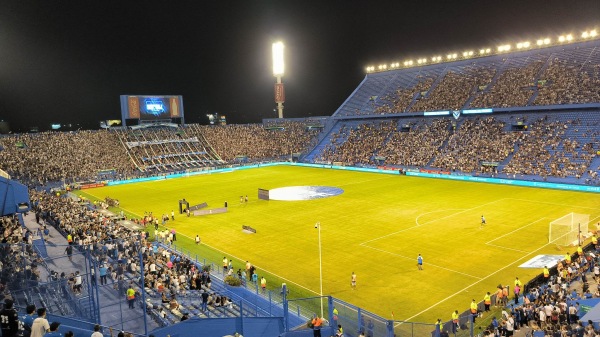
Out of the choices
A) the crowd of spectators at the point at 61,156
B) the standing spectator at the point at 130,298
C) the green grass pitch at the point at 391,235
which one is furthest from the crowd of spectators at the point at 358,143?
the standing spectator at the point at 130,298

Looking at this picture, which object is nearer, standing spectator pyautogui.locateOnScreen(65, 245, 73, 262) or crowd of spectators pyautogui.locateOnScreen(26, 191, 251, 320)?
standing spectator pyautogui.locateOnScreen(65, 245, 73, 262)

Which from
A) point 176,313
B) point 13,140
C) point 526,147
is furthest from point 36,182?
point 526,147

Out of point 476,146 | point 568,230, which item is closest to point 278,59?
point 476,146

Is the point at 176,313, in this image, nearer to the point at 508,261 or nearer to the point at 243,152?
the point at 508,261

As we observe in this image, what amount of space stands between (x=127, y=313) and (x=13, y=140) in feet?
224

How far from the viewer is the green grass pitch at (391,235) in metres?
23.4

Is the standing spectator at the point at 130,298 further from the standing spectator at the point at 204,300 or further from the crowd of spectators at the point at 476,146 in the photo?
the crowd of spectators at the point at 476,146

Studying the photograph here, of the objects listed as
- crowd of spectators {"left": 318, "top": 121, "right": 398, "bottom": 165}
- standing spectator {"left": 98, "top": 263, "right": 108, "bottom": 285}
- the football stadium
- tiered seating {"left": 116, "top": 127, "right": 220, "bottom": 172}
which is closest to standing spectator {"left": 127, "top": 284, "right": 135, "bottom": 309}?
the football stadium

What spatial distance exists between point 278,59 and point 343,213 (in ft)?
240

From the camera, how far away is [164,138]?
89.5 meters

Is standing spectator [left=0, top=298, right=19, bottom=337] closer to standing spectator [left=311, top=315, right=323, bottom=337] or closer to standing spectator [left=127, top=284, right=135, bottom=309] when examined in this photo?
standing spectator [left=127, top=284, right=135, bottom=309]

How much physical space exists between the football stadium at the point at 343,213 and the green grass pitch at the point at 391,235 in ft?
0.63

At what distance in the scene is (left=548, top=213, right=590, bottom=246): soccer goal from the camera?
93.8ft

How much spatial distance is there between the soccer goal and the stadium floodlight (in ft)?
277
